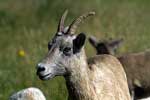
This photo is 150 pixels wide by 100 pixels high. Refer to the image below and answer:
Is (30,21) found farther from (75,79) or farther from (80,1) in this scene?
(75,79)

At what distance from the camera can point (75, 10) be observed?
22562mm

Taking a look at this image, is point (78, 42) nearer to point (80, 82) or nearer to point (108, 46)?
point (80, 82)

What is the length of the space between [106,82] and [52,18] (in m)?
11.9

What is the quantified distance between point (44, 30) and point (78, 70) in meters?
10.6

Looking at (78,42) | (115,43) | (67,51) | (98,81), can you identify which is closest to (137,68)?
(115,43)

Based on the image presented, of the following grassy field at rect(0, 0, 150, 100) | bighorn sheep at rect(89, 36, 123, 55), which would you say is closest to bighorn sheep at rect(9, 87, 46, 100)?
grassy field at rect(0, 0, 150, 100)

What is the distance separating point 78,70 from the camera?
934 centimetres

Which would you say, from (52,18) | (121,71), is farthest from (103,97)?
(52,18)

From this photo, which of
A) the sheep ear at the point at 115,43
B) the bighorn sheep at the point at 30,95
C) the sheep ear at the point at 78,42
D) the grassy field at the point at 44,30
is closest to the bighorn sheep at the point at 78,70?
the sheep ear at the point at 78,42

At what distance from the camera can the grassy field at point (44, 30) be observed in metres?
13.5

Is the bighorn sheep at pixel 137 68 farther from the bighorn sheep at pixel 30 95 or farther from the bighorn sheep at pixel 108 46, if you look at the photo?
the bighorn sheep at pixel 30 95

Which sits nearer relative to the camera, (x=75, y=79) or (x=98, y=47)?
(x=75, y=79)

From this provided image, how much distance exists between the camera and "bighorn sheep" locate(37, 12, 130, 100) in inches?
359

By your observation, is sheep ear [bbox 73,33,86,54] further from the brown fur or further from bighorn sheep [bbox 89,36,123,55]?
bighorn sheep [bbox 89,36,123,55]
